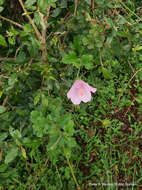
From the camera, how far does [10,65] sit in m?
1.39

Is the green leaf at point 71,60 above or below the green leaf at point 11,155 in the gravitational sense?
above

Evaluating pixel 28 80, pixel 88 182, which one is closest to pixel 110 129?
pixel 88 182

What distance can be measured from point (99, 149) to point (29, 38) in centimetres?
105

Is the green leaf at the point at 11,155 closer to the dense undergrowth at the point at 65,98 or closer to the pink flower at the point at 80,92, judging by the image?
the dense undergrowth at the point at 65,98

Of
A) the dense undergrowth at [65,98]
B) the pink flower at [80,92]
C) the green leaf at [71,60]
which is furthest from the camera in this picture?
the pink flower at [80,92]

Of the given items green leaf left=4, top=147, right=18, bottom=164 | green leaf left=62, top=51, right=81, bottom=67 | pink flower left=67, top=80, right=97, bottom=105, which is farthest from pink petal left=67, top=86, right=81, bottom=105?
green leaf left=4, top=147, right=18, bottom=164

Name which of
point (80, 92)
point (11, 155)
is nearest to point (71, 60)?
point (80, 92)

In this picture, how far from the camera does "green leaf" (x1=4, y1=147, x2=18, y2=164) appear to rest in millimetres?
1194

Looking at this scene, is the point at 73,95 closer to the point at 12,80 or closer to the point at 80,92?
the point at 80,92

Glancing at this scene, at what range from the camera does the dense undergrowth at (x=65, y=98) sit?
1.25m

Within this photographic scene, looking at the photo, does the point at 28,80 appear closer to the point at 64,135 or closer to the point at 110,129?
the point at 64,135

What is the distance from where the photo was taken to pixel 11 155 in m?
1.20

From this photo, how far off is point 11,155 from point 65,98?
79cm

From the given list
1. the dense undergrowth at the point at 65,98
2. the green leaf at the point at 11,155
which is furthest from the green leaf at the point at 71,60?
the green leaf at the point at 11,155
